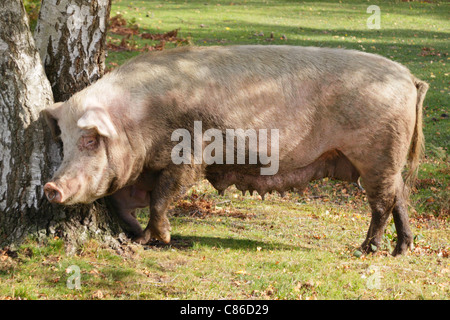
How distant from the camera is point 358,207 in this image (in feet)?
27.1

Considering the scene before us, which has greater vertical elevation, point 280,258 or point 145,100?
point 145,100

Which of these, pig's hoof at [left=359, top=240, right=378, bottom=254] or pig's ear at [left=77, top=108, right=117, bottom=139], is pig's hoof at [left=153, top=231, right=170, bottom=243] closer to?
pig's ear at [left=77, top=108, right=117, bottom=139]

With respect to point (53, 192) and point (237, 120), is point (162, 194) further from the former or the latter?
point (53, 192)

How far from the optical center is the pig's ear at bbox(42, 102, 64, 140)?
4.98m

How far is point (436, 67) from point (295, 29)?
214 inches

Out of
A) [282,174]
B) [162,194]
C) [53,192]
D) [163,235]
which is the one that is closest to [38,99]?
[53,192]

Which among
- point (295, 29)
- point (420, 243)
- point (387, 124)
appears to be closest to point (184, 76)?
point (387, 124)

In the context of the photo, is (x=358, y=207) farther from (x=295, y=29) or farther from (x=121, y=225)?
(x=295, y=29)

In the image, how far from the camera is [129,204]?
19.4 feet

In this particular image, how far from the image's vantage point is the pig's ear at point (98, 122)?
468 cm

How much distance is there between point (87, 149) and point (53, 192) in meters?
0.49

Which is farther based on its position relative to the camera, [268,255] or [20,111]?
[268,255]

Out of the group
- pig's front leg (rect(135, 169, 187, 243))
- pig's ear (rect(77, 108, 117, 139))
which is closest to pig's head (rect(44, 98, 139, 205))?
pig's ear (rect(77, 108, 117, 139))

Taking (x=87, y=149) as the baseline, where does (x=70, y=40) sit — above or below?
above
